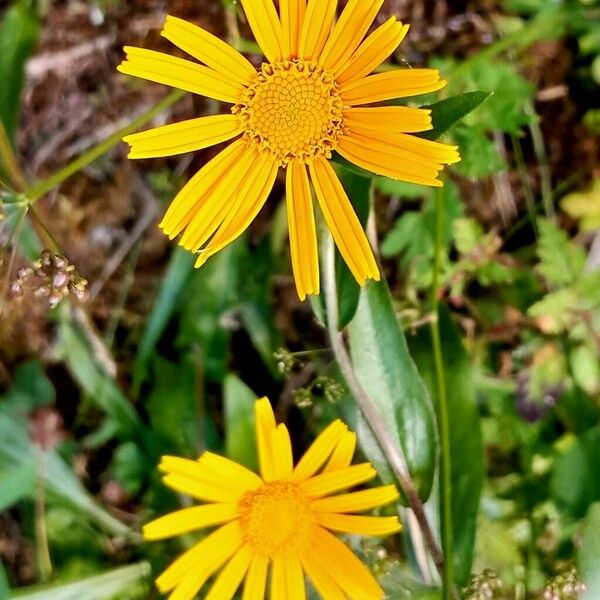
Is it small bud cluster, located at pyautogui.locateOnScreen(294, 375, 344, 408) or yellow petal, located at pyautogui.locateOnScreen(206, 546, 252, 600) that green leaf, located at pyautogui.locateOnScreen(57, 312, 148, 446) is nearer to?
yellow petal, located at pyautogui.locateOnScreen(206, 546, 252, 600)

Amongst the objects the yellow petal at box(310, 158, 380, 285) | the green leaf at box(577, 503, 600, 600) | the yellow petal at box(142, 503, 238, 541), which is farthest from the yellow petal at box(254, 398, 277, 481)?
the green leaf at box(577, 503, 600, 600)

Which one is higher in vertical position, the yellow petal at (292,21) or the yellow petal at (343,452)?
the yellow petal at (292,21)

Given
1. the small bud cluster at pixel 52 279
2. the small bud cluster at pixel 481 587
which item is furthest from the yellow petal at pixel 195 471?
the small bud cluster at pixel 481 587

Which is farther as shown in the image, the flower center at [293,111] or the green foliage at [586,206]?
the green foliage at [586,206]

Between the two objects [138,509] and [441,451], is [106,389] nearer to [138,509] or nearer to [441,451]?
[138,509]

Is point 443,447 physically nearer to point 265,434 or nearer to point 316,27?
point 265,434

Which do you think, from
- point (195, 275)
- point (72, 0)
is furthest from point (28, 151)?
point (195, 275)

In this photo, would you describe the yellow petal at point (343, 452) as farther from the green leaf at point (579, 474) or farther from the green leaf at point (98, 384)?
the green leaf at point (98, 384)
